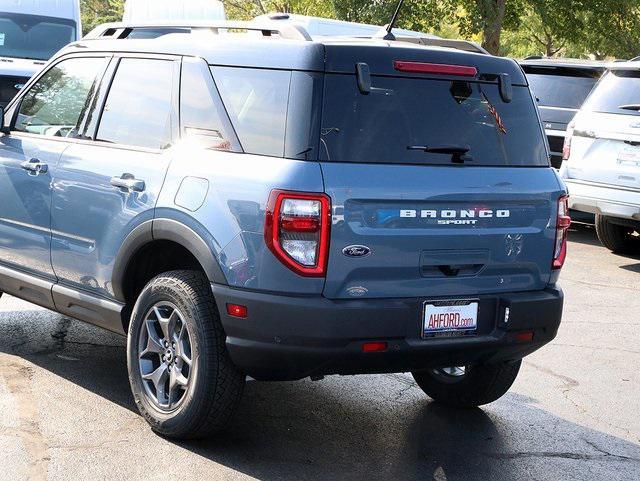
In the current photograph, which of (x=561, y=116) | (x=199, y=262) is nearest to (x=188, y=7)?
(x=561, y=116)

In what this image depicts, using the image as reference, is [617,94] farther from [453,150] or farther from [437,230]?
[437,230]

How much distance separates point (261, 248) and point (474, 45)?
70.9 inches

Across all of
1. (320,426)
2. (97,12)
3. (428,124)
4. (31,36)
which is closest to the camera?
(428,124)

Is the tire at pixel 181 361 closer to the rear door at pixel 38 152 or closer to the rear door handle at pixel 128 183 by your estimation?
the rear door handle at pixel 128 183

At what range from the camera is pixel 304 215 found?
477 centimetres

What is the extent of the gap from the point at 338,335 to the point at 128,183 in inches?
54.3

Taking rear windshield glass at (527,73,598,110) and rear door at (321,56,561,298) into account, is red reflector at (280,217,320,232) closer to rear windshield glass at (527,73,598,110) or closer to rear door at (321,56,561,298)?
rear door at (321,56,561,298)

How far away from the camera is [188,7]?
23.1 metres

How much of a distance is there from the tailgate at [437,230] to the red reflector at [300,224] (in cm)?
8

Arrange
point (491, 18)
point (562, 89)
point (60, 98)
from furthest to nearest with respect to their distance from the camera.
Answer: point (491, 18) < point (562, 89) < point (60, 98)

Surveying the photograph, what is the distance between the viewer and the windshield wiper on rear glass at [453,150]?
202 inches

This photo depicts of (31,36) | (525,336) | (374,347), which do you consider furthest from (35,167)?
(31,36)

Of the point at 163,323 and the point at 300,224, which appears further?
the point at 163,323

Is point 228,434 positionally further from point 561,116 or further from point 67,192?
point 561,116
